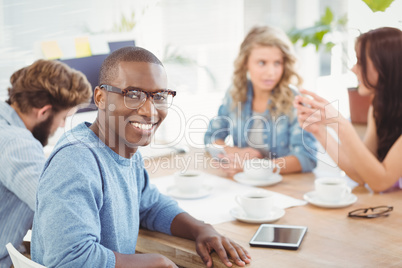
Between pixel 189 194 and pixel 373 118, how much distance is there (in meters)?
0.85

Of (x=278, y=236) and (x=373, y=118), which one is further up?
(x=373, y=118)

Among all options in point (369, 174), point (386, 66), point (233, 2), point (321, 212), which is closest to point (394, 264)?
point (321, 212)

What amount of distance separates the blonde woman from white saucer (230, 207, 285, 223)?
67cm

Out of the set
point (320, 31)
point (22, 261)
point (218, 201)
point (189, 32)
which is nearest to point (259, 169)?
point (218, 201)

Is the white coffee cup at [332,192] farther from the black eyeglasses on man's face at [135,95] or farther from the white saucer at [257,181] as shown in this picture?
the black eyeglasses on man's face at [135,95]

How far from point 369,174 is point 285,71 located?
0.83 meters

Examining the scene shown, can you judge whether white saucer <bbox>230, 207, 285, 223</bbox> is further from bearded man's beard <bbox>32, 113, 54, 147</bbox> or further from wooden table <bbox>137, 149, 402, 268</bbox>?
bearded man's beard <bbox>32, 113, 54, 147</bbox>

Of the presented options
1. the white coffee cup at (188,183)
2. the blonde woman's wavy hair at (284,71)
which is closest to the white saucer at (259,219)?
the white coffee cup at (188,183)

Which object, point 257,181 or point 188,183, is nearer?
point 188,183

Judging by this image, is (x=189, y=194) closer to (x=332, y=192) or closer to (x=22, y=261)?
(x=332, y=192)

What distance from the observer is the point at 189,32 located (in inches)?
162

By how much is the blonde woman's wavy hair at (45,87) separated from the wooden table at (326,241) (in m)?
0.63

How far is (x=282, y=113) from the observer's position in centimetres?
242

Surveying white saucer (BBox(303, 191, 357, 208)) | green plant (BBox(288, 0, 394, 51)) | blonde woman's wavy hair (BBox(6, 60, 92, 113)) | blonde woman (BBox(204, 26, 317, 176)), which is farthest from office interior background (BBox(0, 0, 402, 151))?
white saucer (BBox(303, 191, 357, 208))
